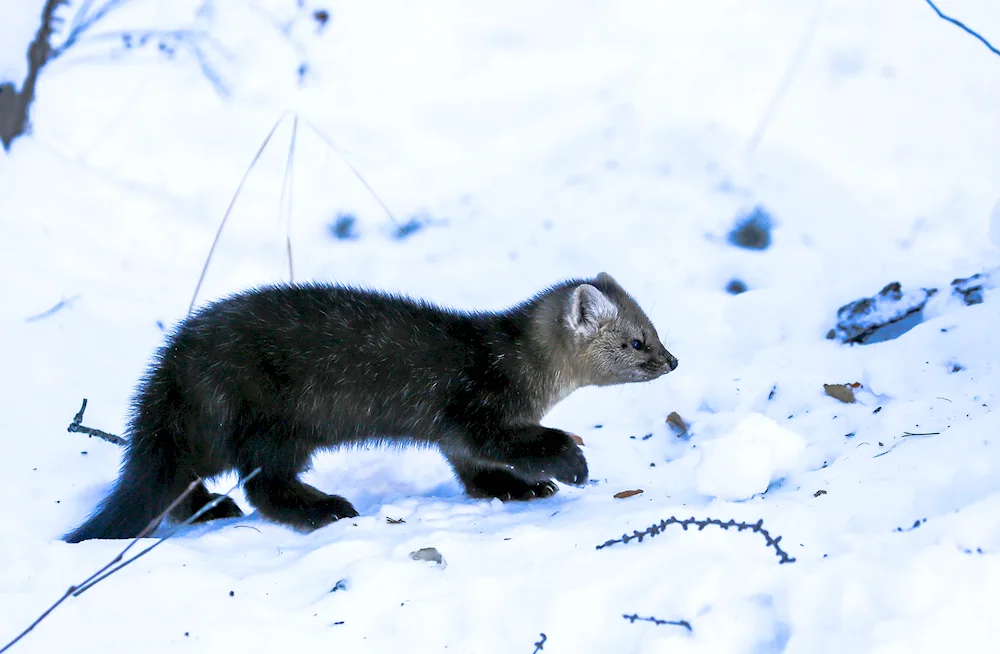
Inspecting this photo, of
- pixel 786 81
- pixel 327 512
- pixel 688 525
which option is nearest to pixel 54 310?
pixel 327 512

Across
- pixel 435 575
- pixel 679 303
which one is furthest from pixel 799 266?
pixel 435 575

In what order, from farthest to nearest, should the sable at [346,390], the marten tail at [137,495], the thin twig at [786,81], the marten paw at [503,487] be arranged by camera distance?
the thin twig at [786,81], the marten paw at [503,487], the sable at [346,390], the marten tail at [137,495]

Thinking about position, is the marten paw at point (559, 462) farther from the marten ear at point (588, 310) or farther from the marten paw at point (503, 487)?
the marten ear at point (588, 310)

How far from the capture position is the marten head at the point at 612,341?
173 inches

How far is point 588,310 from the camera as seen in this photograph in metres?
4.40

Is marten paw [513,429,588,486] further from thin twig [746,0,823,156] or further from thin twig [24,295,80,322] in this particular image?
thin twig [746,0,823,156]

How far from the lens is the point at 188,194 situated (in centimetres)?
681

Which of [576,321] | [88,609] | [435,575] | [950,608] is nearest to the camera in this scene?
[950,608]

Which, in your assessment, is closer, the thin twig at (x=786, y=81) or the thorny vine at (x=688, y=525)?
the thorny vine at (x=688, y=525)

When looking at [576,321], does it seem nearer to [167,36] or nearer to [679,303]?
[679,303]

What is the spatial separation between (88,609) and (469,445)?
175cm

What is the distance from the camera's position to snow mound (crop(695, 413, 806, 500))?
3.16m

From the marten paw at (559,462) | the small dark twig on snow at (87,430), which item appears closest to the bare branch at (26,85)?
the small dark twig on snow at (87,430)

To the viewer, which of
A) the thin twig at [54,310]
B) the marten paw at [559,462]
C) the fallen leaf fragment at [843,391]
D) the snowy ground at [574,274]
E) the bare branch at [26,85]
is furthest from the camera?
the bare branch at [26,85]
